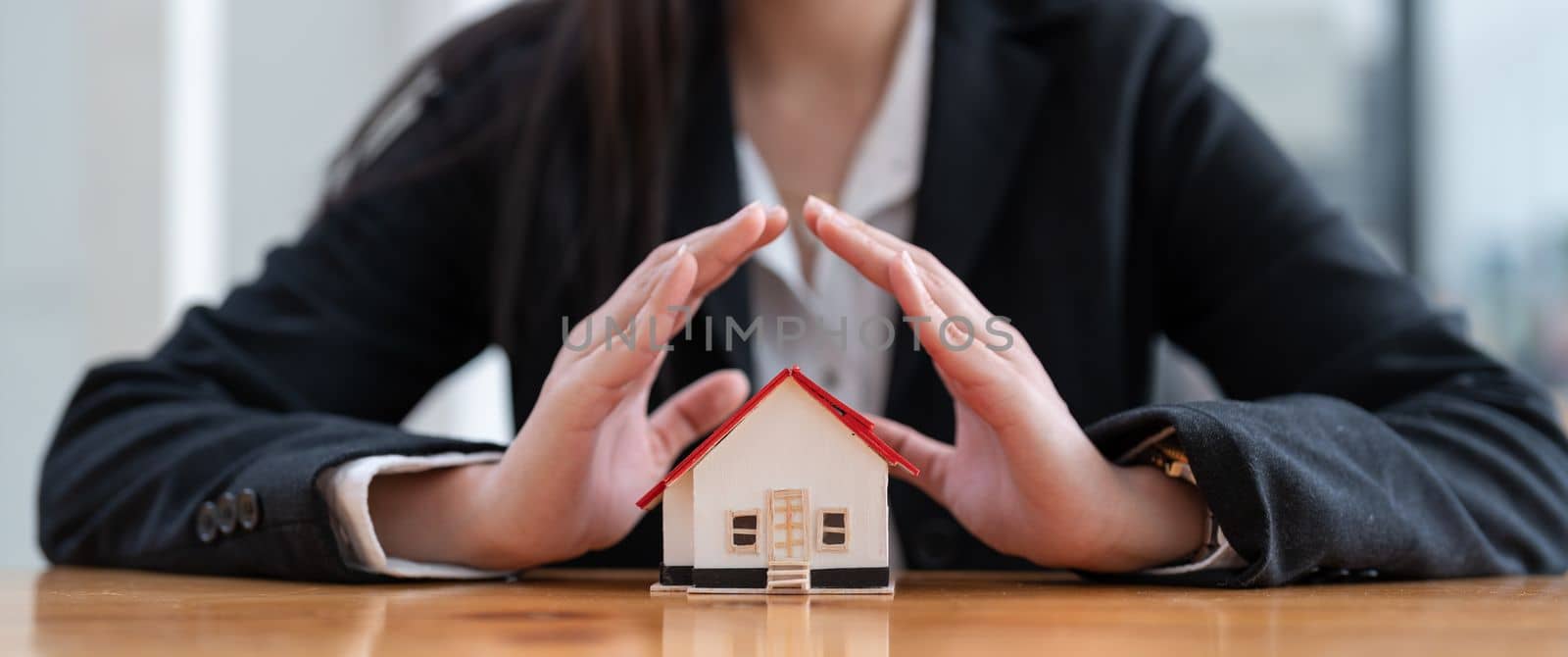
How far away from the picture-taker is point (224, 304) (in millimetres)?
1103

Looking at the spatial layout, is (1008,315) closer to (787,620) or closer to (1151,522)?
(1151,522)

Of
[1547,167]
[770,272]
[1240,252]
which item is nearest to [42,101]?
[770,272]

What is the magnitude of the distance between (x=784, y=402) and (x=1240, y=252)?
22.7 inches

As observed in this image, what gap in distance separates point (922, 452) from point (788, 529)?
15 centimetres

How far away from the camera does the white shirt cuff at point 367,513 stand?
2.26 feet

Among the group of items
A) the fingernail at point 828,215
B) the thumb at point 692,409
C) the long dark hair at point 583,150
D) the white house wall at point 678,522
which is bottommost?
the white house wall at point 678,522

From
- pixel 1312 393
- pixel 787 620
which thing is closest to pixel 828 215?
pixel 787 620

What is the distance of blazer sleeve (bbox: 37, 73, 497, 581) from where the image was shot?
742mm

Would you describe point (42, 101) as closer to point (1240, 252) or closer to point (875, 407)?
point (875, 407)

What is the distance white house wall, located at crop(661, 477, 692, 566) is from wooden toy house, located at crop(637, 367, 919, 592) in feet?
0.05

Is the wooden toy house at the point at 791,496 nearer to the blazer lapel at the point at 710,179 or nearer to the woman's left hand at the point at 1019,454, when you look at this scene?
the woman's left hand at the point at 1019,454

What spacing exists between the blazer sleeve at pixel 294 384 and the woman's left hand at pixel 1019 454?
0.90 ft

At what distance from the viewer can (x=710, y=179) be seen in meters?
1.07

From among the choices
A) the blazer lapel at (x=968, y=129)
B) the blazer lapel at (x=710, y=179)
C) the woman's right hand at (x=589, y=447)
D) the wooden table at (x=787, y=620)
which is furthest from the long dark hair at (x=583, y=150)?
the wooden table at (x=787, y=620)
